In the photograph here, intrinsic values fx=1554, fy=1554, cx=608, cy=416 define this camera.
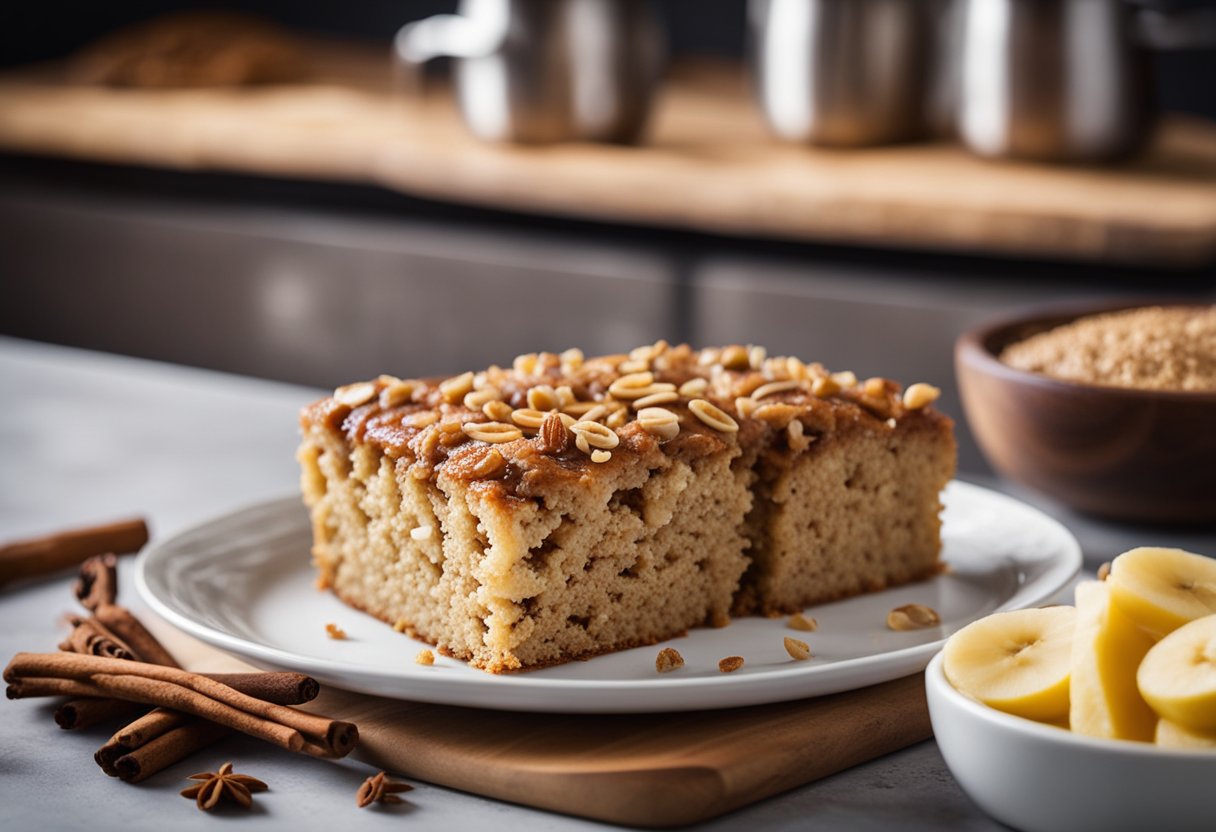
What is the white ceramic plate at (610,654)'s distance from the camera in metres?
1.16

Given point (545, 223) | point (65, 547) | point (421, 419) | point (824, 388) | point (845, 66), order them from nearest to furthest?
point (421, 419)
point (824, 388)
point (65, 547)
point (845, 66)
point (545, 223)

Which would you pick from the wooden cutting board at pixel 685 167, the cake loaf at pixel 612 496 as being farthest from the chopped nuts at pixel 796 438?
the wooden cutting board at pixel 685 167

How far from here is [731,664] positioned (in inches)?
51.9

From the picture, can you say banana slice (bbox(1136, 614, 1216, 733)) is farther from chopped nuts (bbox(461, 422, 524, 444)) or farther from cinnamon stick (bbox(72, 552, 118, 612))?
cinnamon stick (bbox(72, 552, 118, 612))

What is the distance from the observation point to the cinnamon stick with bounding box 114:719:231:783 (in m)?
1.13

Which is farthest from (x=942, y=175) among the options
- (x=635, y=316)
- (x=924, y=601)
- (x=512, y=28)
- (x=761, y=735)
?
(x=761, y=735)

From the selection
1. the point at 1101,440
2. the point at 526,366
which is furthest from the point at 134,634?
the point at 1101,440

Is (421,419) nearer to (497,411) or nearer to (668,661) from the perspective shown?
(497,411)

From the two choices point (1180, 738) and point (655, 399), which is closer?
point (1180, 738)

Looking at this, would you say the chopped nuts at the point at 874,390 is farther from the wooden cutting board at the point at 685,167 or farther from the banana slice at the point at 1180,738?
the wooden cutting board at the point at 685,167

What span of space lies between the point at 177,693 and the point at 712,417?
54 cm

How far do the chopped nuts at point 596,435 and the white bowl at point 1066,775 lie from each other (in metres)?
0.43

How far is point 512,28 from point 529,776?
7.80 ft

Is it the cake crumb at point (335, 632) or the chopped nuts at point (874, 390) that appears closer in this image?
the cake crumb at point (335, 632)
